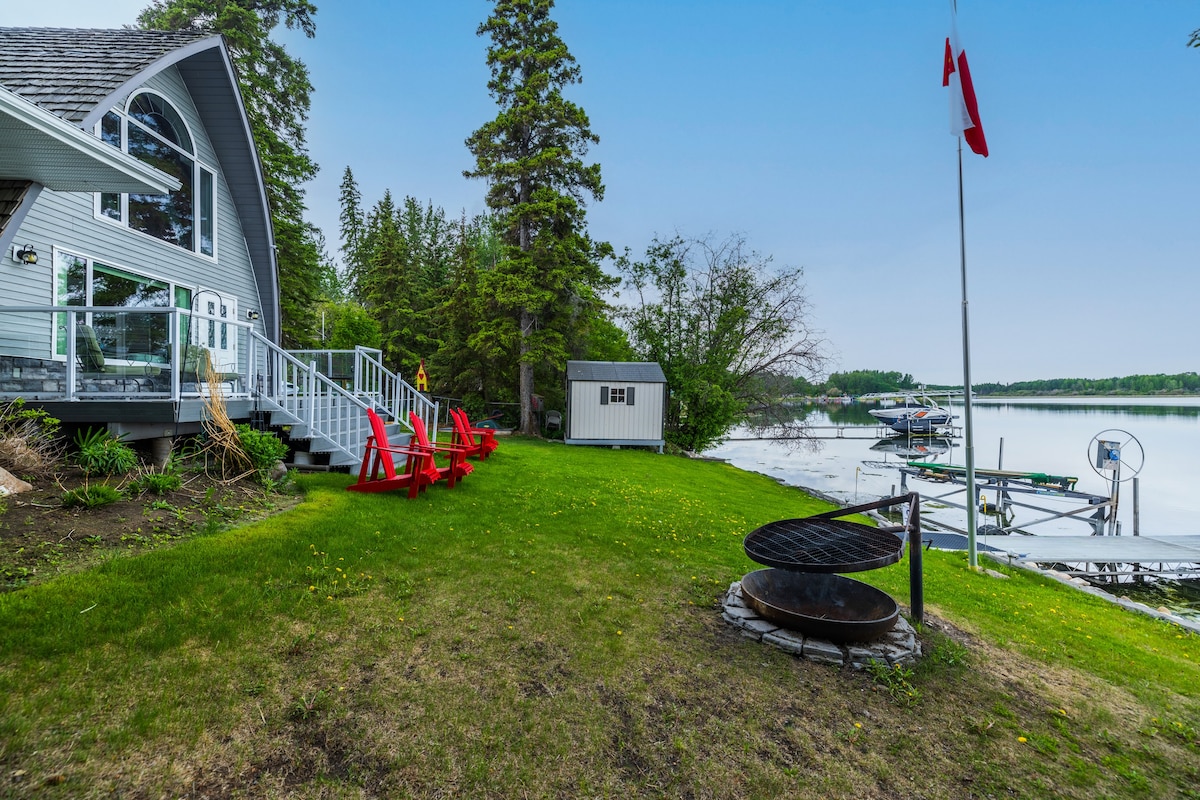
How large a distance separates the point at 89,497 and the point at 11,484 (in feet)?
2.52

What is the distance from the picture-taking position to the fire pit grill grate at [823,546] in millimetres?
3148

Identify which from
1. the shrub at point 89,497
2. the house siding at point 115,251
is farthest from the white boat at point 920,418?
the shrub at point 89,497

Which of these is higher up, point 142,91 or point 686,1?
point 686,1

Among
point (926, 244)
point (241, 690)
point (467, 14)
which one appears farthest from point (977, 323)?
point (467, 14)

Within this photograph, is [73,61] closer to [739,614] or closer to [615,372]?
[739,614]

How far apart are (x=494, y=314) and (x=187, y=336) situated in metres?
13.0

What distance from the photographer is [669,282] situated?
22938 millimetres

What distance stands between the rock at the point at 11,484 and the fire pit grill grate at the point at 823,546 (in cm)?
611

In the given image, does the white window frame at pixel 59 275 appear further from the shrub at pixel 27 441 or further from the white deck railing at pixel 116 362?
the shrub at pixel 27 441

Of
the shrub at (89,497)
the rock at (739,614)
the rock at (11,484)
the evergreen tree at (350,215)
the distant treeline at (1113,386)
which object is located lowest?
the rock at (739,614)

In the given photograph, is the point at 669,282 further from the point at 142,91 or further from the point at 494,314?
the point at 142,91

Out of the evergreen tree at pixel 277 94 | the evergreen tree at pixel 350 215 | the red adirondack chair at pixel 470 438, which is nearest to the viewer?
the red adirondack chair at pixel 470 438

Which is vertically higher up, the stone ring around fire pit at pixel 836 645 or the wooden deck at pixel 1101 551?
the stone ring around fire pit at pixel 836 645

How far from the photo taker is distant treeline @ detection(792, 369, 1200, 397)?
152 feet
